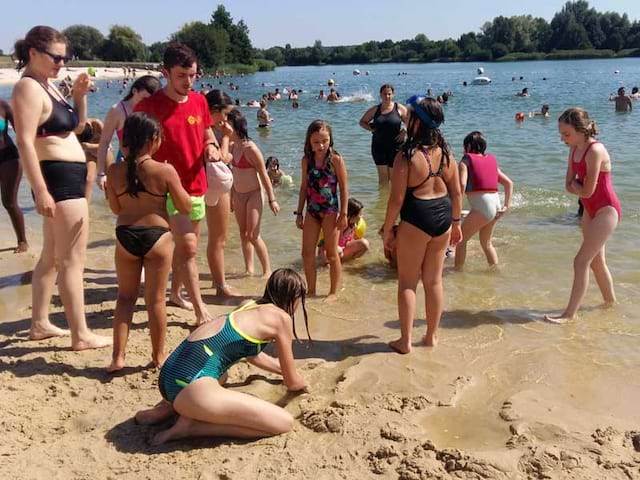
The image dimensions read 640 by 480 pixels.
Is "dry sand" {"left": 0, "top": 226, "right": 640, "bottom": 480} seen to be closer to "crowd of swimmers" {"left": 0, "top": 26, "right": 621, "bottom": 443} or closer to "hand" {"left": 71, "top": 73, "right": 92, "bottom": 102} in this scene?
"crowd of swimmers" {"left": 0, "top": 26, "right": 621, "bottom": 443}

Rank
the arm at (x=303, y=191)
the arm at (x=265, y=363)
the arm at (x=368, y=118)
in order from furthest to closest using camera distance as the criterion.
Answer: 1. the arm at (x=368, y=118)
2. the arm at (x=303, y=191)
3. the arm at (x=265, y=363)

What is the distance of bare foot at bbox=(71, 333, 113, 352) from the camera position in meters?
4.49

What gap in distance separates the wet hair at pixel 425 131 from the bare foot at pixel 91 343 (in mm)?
2665

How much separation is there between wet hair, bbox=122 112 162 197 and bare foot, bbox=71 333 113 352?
1365 mm

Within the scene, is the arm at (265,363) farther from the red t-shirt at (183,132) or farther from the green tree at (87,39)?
the green tree at (87,39)

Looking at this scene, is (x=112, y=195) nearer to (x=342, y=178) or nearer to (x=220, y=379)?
(x=220, y=379)

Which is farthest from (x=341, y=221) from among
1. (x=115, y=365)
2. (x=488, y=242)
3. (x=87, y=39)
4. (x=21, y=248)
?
(x=87, y=39)

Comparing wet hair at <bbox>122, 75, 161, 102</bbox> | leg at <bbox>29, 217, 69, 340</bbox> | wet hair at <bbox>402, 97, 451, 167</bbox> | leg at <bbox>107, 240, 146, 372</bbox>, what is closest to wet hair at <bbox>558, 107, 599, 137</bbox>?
wet hair at <bbox>402, 97, 451, 167</bbox>

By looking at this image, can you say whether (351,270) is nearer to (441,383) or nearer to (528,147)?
(441,383)

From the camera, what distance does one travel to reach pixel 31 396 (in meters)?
3.85

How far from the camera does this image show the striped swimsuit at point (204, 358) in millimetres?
3375

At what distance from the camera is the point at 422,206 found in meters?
4.38

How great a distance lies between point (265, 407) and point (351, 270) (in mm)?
3680

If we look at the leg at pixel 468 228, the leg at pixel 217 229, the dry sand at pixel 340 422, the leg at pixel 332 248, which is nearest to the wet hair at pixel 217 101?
the leg at pixel 217 229
